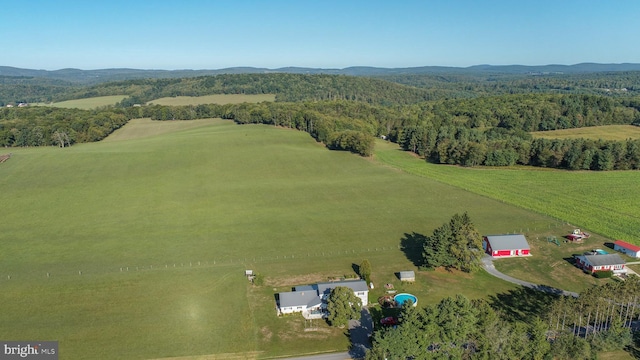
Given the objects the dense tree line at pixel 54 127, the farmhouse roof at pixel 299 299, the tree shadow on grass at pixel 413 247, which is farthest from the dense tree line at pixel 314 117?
the farmhouse roof at pixel 299 299

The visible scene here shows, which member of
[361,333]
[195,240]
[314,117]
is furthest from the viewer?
[314,117]

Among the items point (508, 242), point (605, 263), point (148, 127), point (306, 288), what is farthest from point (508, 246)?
point (148, 127)

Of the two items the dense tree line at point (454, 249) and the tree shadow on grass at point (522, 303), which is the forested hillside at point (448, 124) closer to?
the dense tree line at point (454, 249)

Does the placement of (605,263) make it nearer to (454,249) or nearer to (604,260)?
Answer: (604,260)

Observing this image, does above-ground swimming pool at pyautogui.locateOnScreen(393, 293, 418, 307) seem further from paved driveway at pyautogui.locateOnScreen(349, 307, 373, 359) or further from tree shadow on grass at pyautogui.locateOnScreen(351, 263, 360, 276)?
tree shadow on grass at pyautogui.locateOnScreen(351, 263, 360, 276)

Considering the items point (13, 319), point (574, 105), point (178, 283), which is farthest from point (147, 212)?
point (574, 105)

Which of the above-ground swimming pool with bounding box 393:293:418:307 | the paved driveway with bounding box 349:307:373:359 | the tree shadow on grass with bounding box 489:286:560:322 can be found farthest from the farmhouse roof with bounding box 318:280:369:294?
the tree shadow on grass with bounding box 489:286:560:322

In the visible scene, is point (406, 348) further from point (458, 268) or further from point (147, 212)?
point (147, 212)
